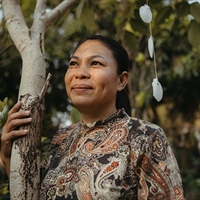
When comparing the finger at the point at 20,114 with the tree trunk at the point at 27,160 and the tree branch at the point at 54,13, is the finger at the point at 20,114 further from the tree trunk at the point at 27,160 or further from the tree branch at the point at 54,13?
the tree branch at the point at 54,13

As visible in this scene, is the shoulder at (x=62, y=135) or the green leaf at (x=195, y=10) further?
the green leaf at (x=195, y=10)

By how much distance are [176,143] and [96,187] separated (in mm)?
5294

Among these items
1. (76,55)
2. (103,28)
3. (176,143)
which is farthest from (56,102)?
(76,55)

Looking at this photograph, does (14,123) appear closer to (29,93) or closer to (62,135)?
(29,93)

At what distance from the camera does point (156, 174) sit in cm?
166

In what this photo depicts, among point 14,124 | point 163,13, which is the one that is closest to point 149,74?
point 163,13

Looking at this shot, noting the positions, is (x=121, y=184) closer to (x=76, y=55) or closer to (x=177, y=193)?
(x=177, y=193)

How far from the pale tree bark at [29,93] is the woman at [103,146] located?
0.05 metres

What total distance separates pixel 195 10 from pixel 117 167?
40.6 inches

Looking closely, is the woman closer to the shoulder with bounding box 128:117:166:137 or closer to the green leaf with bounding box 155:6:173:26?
the shoulder with bounding box 128:117:166:137

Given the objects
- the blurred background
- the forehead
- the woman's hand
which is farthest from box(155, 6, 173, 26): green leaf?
the woman's hand

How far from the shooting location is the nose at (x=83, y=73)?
177 centimetres

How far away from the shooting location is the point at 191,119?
273 inches

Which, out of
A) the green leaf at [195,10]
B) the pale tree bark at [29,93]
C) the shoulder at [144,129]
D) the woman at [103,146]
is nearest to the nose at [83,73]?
the woman at [103,146]
